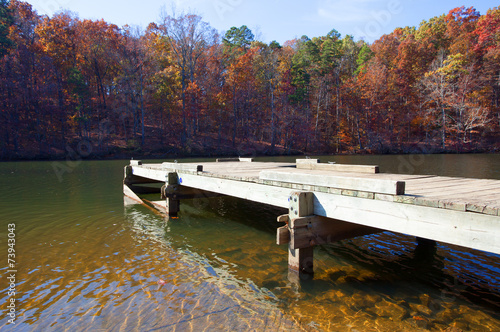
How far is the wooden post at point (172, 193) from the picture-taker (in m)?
8.52

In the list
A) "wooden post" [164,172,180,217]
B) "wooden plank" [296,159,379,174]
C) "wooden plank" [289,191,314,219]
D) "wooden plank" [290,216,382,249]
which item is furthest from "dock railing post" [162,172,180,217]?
"wooden plank" [290,216,382,249]

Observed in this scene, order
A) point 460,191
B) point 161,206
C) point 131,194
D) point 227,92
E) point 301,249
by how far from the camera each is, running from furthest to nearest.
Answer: point 227,92 → point 131,194 → point 161,206 → point 301,249 → point 460,191

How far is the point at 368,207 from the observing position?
12.7ft

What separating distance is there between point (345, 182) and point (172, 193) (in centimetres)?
565

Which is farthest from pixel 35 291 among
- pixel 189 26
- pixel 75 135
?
pixel 189 26

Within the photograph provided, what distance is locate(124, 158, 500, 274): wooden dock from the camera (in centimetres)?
301

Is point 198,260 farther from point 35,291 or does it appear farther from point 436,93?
point 436,93

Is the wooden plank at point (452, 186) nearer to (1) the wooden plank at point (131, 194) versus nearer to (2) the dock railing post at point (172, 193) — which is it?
(2) the dock railing post at point (172, 193)

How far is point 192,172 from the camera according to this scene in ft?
26.5

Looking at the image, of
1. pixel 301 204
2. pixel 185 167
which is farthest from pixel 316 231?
pixel 185 167

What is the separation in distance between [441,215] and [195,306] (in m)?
3.06

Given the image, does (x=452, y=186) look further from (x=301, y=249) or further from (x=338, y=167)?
(x=301, y=249)

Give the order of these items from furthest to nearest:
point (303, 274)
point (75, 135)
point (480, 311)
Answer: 1. point (75, 135)
2. point (303, 274)
3. point (480, 311)

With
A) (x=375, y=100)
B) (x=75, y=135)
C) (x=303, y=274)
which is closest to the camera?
(x=303, y=274)
